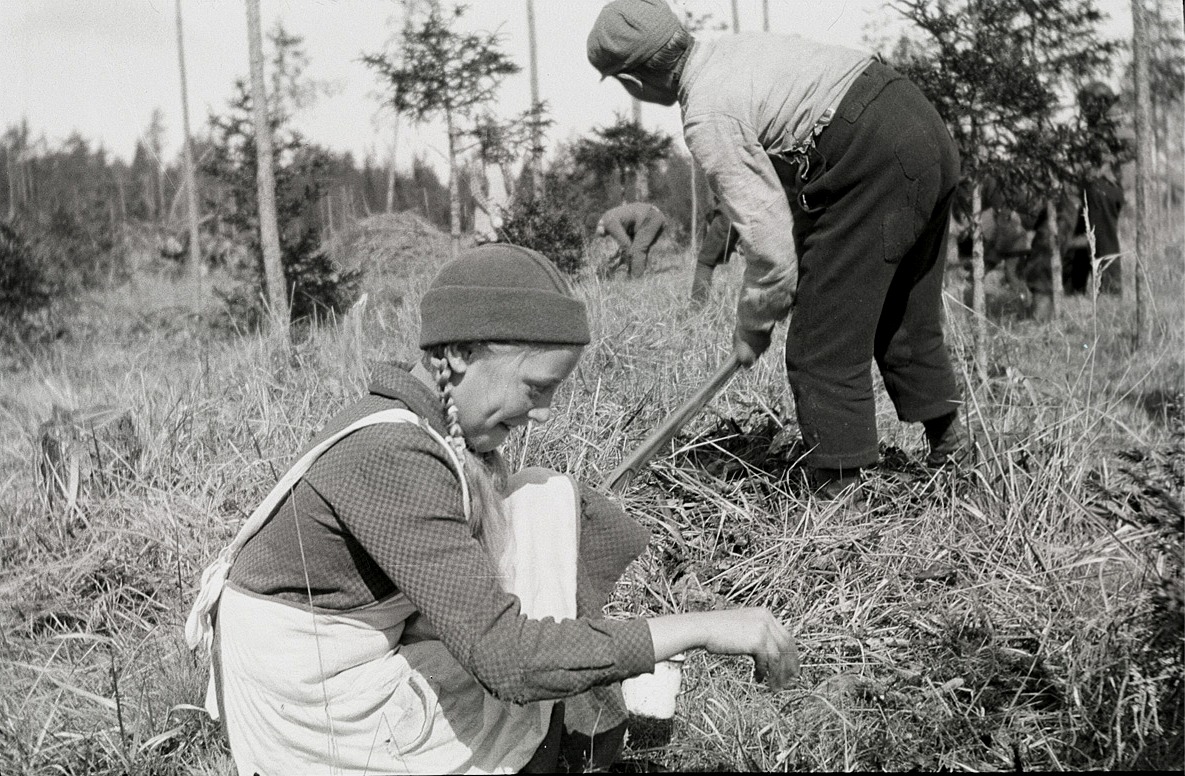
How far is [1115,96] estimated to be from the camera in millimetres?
6387

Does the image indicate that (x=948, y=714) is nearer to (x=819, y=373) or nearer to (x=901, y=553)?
(x=901, y=553)

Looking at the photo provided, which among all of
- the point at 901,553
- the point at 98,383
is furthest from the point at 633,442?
the point at 98,383

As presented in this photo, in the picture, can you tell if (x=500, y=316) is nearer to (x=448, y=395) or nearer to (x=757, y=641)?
(x=448, y=395)

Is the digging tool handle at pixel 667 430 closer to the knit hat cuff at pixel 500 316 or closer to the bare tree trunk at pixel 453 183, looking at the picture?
the knit hat cuff at pixel 500 316

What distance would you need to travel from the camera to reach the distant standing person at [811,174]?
264cm

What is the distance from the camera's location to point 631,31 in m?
2.69

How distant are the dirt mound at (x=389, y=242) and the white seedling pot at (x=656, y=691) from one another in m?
8.16

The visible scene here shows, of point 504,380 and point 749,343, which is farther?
point 749,343

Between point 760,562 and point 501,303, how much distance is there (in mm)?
1328

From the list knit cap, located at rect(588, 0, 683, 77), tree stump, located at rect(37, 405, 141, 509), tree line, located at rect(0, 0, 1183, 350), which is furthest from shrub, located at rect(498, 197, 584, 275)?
knit cap, located at rect(588, 0, 683, 77)

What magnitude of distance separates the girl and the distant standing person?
1.04m

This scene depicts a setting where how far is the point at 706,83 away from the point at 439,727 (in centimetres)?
161

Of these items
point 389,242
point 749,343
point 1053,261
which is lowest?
point 389,242

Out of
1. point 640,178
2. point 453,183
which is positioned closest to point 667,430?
point 453,183
